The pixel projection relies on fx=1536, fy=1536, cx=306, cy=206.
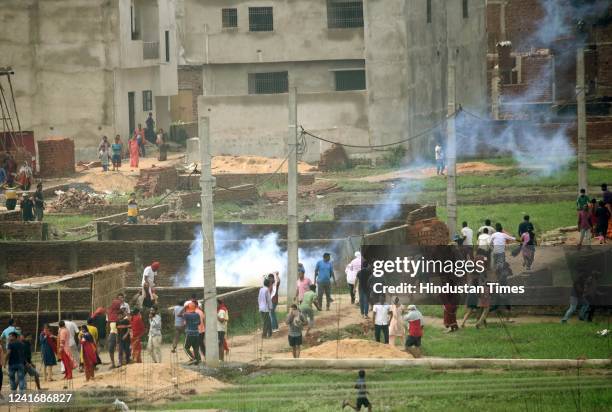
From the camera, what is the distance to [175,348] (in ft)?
93.2

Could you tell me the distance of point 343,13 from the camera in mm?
59750

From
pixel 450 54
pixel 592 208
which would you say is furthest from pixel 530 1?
pixel 592 208

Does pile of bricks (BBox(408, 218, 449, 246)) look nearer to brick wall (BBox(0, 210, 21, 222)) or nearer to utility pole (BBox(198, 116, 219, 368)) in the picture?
utility pole (BBox(198, 116, 219, 368))

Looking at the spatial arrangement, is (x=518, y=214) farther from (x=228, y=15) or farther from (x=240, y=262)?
(x=228, y=15)

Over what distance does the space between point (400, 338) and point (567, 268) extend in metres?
4.11

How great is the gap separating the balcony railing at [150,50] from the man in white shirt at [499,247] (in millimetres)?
31302

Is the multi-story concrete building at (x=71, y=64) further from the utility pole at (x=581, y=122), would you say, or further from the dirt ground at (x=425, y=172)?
the utility pole at (x=581, y=122)

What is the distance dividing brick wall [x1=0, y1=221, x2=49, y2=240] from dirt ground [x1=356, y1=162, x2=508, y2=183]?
520 inches

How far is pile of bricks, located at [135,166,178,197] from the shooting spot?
48750 mm

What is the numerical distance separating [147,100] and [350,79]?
8640mm

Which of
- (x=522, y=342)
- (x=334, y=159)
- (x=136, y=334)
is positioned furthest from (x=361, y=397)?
(x=334, y=159)

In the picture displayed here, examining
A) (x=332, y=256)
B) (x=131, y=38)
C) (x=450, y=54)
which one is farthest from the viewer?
(x=131, y=38)

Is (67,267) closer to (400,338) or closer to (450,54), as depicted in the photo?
(400,338)

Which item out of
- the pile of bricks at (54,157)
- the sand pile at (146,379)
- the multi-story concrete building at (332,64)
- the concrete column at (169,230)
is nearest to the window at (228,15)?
the multi-story concrete building at (332,64)
